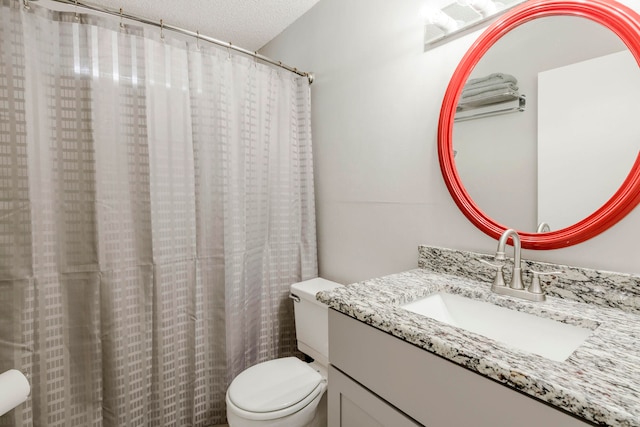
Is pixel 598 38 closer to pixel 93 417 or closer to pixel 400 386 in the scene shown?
pixel 400 386

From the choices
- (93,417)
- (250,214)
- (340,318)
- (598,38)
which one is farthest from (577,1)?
(93,417)

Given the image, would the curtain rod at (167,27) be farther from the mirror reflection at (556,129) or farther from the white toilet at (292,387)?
the white toilet at (292,387)

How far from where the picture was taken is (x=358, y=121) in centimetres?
162

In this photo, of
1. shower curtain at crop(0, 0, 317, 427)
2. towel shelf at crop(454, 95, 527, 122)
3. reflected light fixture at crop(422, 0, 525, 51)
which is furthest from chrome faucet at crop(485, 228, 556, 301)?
shower curtain at crop(0, 0, 317, 427)

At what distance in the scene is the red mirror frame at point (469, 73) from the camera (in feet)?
2.76

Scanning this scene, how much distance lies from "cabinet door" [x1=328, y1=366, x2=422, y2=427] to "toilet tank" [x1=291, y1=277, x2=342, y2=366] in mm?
553

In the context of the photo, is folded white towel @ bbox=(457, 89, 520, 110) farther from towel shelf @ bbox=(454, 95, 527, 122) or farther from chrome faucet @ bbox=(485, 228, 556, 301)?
chrome faucet @ bbox=(485, 228, 556, 301)

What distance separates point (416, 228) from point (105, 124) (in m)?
1.40

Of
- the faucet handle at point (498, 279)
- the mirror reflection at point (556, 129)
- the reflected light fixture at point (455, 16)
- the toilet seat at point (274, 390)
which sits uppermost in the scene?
the reflected light fixture at point (455, 16)

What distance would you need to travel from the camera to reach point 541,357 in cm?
61

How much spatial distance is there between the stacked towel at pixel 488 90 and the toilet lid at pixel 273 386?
4.34 ft

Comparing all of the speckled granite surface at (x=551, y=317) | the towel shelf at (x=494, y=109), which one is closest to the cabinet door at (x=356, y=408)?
the speckled granite surface at (x=551, y=317)

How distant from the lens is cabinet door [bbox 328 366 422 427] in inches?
30.6

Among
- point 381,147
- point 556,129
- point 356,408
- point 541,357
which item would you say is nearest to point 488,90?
point 556,129
